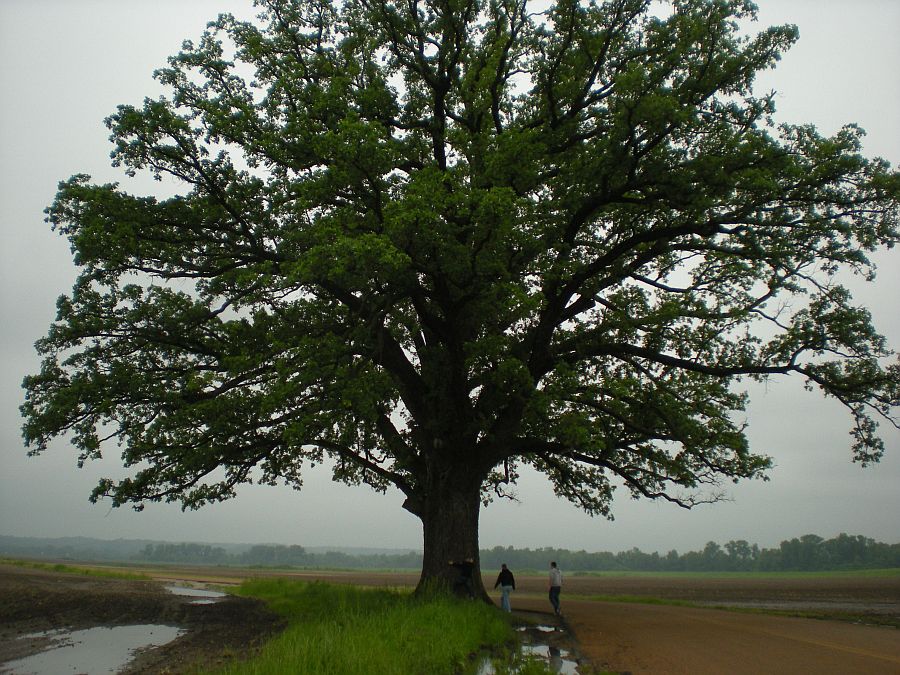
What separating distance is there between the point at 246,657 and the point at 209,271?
9477 millimetres

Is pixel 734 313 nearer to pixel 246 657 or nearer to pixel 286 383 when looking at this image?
pixel 286 383

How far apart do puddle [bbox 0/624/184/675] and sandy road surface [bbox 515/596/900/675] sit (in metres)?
7.76

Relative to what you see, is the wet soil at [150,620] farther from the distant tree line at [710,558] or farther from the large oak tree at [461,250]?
the distant tree line at [710,558]

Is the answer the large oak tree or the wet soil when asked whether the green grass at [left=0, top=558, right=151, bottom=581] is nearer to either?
the wet soil

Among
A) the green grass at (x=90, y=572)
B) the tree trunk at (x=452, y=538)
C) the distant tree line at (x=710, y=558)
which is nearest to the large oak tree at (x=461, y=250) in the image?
the tree trunk at (x=452, y=538)

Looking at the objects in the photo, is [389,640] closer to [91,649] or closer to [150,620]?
[91,649]

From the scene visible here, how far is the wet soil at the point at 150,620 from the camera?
31.1 ft

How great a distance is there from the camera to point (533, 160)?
546 inches

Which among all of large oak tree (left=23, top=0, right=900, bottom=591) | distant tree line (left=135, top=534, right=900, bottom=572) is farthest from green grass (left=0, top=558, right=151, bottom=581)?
distant tree line (left=135, top=534, right=900, bottom=572)

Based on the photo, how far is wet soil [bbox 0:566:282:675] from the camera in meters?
9.47

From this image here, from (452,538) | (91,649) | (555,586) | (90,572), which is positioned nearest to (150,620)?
(91,649)

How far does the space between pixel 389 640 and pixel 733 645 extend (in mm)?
6458

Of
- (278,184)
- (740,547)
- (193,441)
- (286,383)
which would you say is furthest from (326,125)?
(740,547)

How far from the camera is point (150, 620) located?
14.5m
